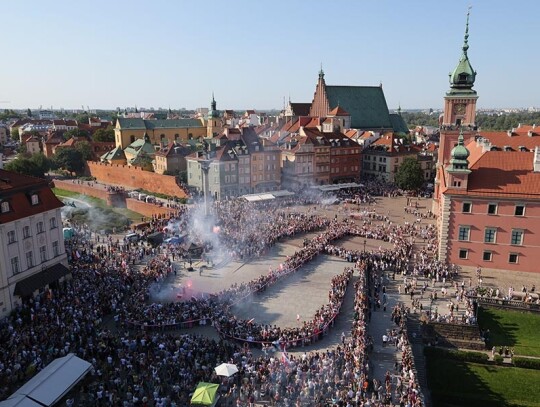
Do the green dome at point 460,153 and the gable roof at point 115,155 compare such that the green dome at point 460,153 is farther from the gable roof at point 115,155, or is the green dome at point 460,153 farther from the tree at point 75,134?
the tree at point 75,134

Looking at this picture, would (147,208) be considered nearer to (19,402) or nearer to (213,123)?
(19,402)

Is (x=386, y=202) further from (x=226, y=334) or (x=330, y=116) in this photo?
(x=226, y=334)

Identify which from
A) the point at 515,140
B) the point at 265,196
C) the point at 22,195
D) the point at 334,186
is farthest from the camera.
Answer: the point at 334,186

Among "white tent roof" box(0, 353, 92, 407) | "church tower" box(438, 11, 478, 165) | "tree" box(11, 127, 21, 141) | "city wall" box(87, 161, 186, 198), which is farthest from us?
"tree" box(11, 127, 21, 141)

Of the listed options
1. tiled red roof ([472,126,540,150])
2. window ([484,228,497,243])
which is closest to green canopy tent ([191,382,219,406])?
window ([484,228,497,243])

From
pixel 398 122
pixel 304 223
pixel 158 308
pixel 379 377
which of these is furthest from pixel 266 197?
pixel 398 122

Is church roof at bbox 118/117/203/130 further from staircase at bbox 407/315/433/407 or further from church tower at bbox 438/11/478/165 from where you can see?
staircase at bbox 407/315/433/407

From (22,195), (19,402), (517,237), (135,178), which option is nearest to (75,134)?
(135,178)
